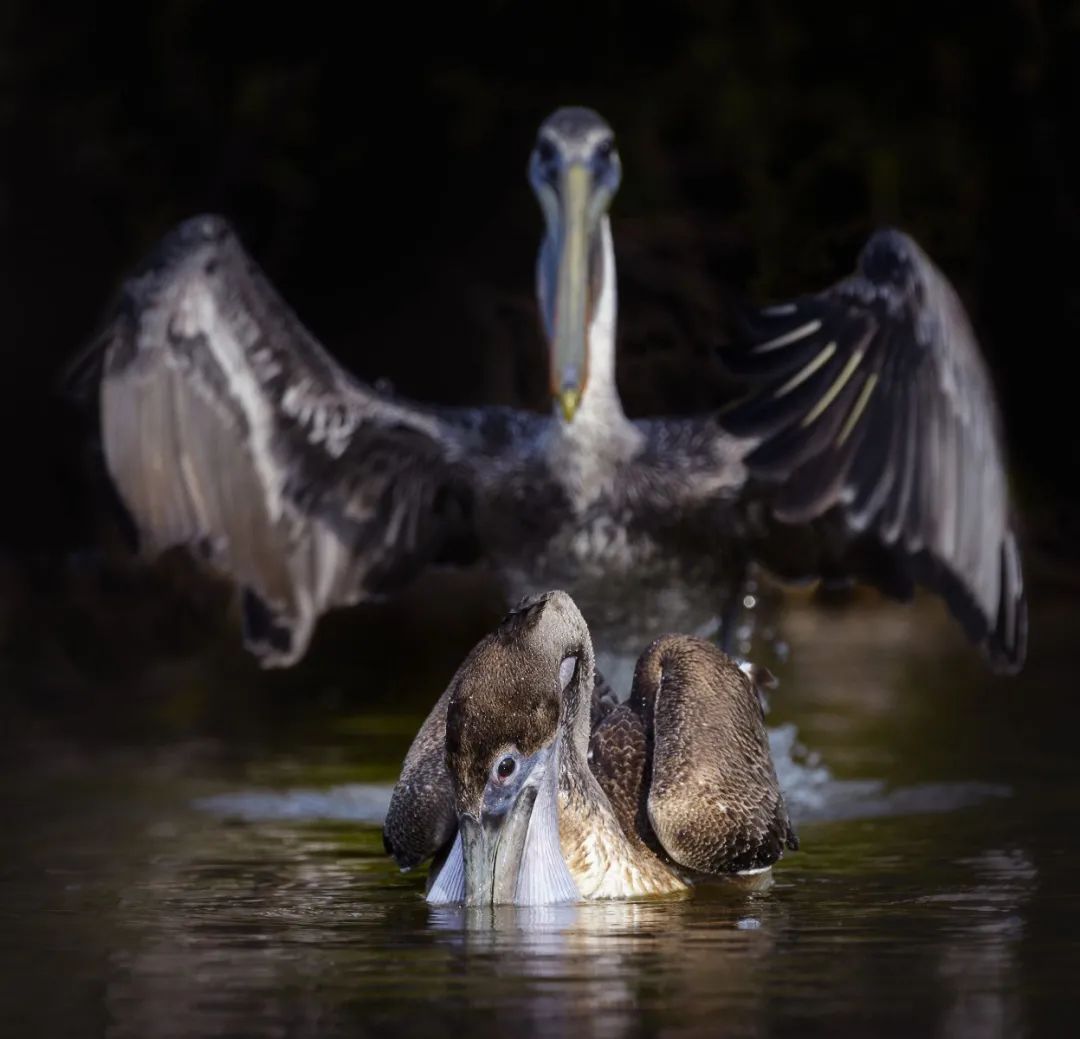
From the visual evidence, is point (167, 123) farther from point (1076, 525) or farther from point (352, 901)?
point (352, 901)

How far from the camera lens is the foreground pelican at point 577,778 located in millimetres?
6090

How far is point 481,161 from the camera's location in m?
18.4

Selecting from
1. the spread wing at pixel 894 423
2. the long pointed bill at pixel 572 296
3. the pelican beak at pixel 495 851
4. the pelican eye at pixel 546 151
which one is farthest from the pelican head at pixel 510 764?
the pelican eye at pixel 546 151

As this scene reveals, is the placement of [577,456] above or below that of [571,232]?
below

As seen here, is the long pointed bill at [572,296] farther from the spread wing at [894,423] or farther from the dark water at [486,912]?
the dark water at [486,912]

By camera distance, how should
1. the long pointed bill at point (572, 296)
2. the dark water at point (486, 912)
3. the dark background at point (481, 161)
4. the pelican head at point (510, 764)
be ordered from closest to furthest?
the dark water at point (486, 912)
the pelican head at point (510, 764)
the long pointed bill at point (572, 296)
the dark background at point (481, 161)

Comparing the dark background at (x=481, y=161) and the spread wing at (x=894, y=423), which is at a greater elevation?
the dark background at (x=481, y=161)

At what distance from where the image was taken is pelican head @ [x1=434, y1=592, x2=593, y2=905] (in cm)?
606

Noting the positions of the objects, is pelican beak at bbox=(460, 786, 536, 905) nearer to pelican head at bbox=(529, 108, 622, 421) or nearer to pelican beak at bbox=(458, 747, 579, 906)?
pelican beak at bbox=(458, 747, 579, 906)

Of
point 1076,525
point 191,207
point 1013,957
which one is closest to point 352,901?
point 1013,957

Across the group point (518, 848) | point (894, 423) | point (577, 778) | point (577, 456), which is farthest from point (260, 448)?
point (518, 848)

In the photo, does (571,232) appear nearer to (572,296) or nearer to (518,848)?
(572,296)

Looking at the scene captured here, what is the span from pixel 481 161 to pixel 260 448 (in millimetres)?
9516

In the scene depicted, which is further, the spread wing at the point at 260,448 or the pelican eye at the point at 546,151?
the pelican eye at the point at 546,151
